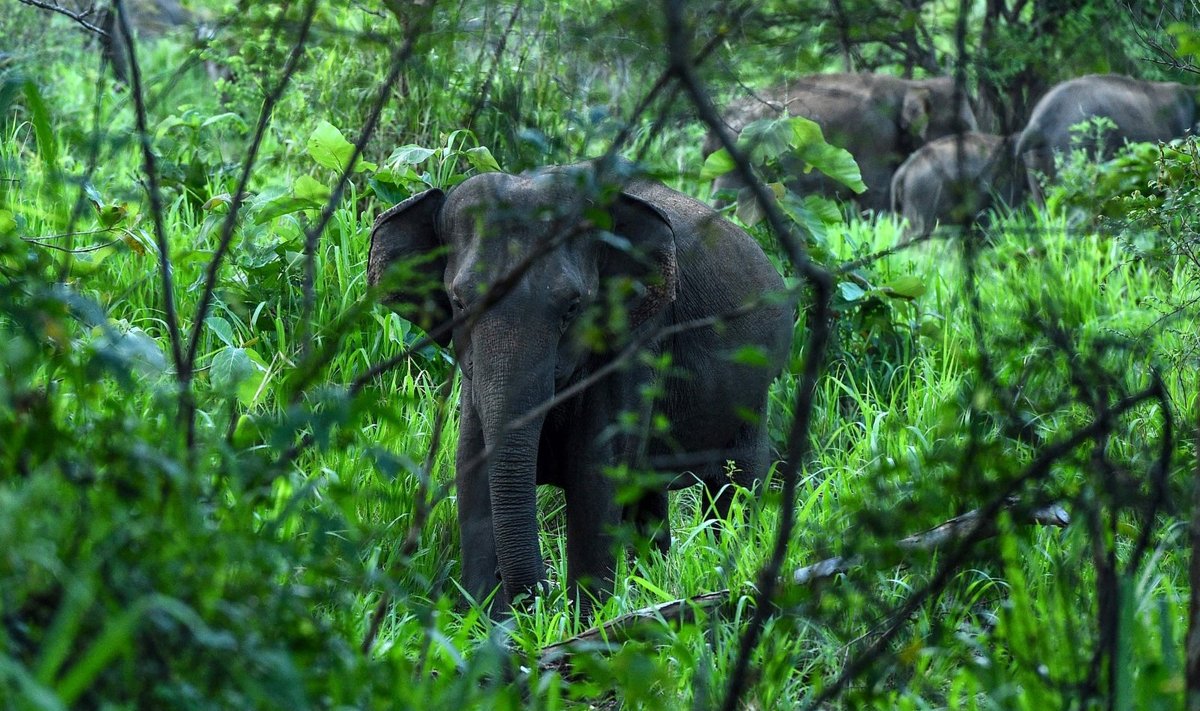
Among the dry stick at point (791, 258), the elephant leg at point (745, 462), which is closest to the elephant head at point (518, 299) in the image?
the elephant leg at point (745, 462)

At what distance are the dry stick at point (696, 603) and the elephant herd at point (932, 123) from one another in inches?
227

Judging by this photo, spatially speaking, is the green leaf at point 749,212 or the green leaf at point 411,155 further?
the green leaf at point 749,212

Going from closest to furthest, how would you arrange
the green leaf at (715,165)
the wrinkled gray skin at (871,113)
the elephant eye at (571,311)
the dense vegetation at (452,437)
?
1. the dense vegetation at (452,437)
2. the elephant eye at (571,311)
3. the green leaf at (715,165)
4. the wrinkled gray skin at (871,113)

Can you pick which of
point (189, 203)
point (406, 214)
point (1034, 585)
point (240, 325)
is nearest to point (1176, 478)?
point (1034, 585)

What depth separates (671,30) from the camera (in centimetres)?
212

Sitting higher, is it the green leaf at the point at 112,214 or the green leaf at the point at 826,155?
the green leaf at the point at 826,155

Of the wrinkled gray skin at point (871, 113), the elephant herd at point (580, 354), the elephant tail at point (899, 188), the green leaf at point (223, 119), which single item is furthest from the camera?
the wrinkled gray skin at point (871, 113)

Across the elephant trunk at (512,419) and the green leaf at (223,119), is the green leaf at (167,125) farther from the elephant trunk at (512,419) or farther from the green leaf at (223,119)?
the elephant trunk at (512,419)

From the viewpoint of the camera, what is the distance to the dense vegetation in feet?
6.87

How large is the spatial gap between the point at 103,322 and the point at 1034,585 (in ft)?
8.72

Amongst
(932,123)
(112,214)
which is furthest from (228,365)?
(932,123)

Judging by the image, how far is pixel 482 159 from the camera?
18.1ft

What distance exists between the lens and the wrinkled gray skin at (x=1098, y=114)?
11.0 metres

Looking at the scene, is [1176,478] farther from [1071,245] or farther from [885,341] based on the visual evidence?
[1071,245]
